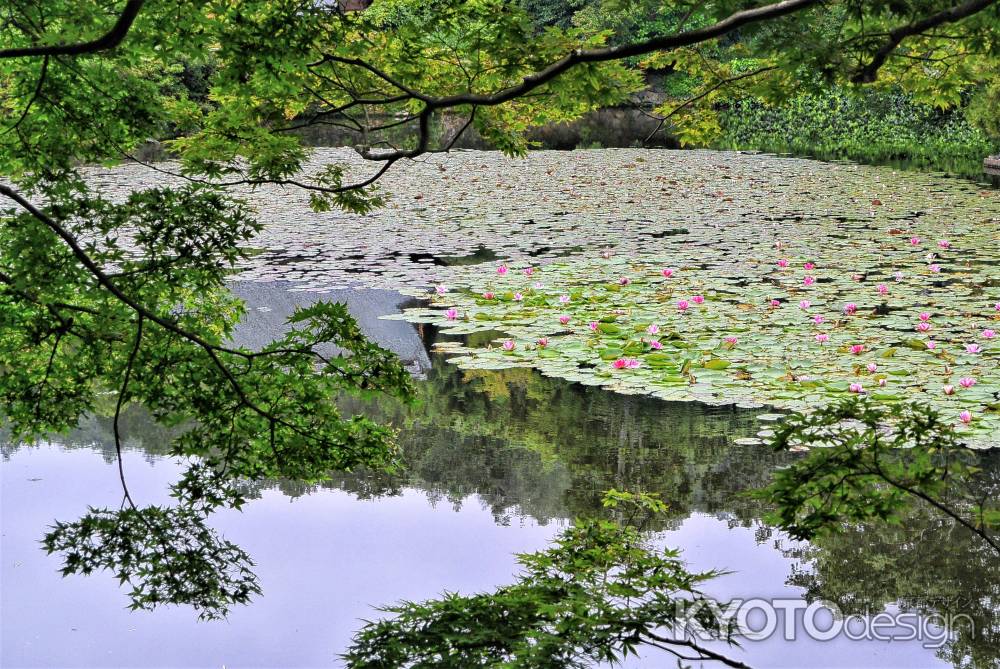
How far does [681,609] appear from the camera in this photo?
101 inches

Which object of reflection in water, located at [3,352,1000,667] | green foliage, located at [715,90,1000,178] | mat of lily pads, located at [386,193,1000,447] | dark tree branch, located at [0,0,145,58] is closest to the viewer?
dark tree branch, located at [0,0,145,58]

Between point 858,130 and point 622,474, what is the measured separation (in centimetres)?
1407

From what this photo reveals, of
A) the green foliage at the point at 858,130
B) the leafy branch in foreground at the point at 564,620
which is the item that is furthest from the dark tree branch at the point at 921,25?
the green foliage at the point at 858,130

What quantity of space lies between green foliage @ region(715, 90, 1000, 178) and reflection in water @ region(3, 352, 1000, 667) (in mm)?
10895

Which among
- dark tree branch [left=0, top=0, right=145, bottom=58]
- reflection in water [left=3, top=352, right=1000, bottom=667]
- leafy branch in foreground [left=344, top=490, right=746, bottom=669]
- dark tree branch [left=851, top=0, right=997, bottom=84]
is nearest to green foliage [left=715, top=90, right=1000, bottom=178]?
reflection in water [left=3, top=352, right=1000, bottom=667]

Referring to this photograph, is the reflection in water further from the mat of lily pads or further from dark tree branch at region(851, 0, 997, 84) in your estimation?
dark tree branch at region(851, 0, 997, 84)

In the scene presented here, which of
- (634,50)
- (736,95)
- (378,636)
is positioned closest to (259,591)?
(378,636)

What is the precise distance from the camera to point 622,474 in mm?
3865

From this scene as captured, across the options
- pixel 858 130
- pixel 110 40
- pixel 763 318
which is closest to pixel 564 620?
pixel 110 40

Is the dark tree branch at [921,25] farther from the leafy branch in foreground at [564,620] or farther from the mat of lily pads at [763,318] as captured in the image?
the mat of lily pads at [763,318]

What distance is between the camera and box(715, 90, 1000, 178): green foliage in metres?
14.8

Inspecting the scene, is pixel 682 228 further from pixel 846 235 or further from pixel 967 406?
pixel 967 406

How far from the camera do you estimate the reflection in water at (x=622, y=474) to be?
3037mm

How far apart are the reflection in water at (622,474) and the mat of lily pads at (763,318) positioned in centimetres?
13
